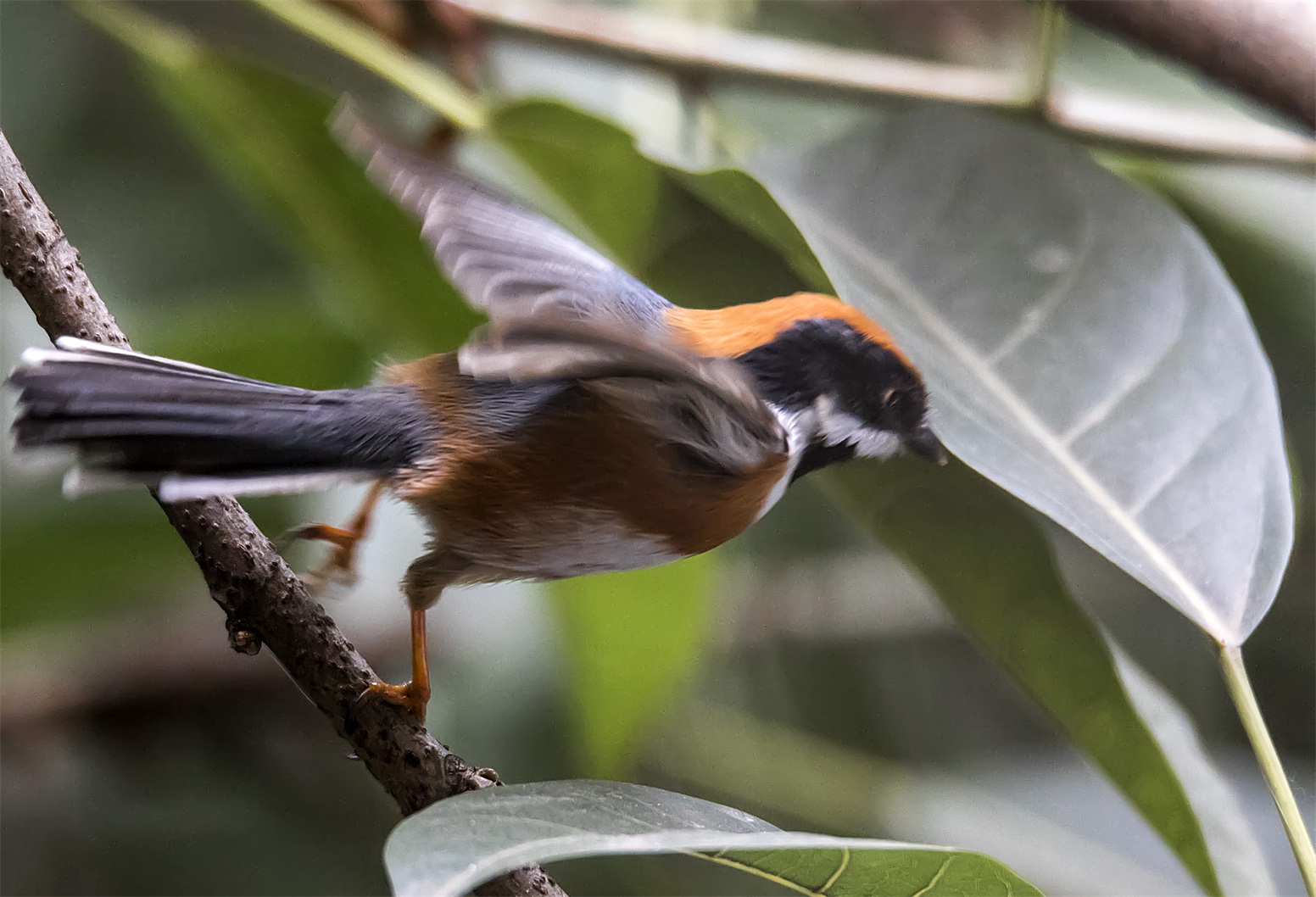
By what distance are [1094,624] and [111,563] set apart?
1.34 m

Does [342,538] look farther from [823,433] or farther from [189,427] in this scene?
[823,433]

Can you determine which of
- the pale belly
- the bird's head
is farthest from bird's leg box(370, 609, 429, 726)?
the bird's head

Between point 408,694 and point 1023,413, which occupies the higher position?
point 1023,413

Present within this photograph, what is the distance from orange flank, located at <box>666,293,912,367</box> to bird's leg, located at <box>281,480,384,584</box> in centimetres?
36

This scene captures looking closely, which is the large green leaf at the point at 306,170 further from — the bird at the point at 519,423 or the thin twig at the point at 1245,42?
the thin twig at the point at 1245,42

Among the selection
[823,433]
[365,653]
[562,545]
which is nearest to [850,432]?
[823,433]

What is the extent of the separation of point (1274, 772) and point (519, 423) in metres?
0.65

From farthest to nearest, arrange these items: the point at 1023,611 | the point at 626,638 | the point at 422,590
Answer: the point at 626,638, the point at 1023,611, the point at 422,590

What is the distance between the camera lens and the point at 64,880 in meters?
1.87

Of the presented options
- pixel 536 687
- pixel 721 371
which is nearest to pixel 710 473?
pixel 721 371

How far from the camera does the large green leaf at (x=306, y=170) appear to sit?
5.27ft

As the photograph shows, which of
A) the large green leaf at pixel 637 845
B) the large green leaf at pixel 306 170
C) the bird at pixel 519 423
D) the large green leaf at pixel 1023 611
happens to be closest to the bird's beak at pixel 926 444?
the bird at pixel 519 423

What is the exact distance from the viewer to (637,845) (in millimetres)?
664

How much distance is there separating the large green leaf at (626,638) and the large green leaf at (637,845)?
0.60m
